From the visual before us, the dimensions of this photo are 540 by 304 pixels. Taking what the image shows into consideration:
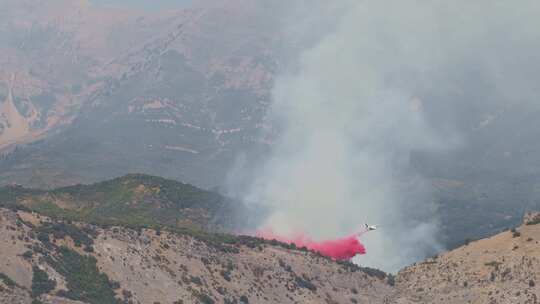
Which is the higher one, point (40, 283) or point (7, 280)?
point (40, 283)

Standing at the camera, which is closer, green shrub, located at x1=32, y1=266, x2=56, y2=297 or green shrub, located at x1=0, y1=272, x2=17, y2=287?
green shrub, located at x1=0, y1=272, x2=17, y2=287

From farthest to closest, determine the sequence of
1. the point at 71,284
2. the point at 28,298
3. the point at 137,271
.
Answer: the point at 137,271 → the point at 71,284 → the point at 28,298

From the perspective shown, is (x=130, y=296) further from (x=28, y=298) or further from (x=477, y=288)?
(x=477, y=288)

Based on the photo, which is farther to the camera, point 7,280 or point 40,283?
point 40,283

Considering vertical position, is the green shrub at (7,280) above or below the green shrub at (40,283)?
below

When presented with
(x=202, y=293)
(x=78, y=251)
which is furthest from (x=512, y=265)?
(x=78, y=251)

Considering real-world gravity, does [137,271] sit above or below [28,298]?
above

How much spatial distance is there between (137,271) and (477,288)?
71.4 meters

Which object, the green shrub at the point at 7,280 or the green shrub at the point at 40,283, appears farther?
the green shrub at the point at 40,283

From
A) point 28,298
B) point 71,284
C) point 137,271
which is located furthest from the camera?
point 137,271

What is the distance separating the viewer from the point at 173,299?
7456 inches

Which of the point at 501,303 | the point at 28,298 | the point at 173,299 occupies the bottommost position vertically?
the point at 28,298

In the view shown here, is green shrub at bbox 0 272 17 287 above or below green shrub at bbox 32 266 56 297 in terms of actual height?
below

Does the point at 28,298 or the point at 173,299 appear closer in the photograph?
the point at 28,298
